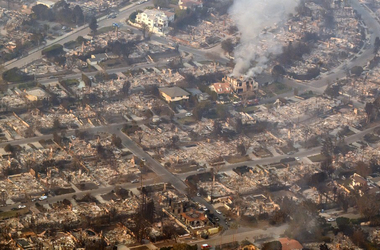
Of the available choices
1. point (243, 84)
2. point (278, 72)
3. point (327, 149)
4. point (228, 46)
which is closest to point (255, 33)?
point (228, 46)

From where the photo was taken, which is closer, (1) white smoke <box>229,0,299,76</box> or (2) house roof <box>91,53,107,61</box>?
(1) white smoke <box>229,0,299,76</box>

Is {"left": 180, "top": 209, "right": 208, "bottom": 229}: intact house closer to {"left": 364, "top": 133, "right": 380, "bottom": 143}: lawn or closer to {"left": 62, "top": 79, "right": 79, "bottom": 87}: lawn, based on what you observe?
{"left": 364, "top": 133, "right": 380, "bottom": 143}: lawn

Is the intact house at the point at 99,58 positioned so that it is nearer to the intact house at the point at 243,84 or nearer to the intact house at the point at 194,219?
the intact house at the point at 243,84

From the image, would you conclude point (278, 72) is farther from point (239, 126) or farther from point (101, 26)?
point (101, 26)

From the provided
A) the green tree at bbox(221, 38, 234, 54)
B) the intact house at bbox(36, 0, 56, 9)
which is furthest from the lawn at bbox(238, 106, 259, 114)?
the intact house at bbox(36, 0, 56, 9)

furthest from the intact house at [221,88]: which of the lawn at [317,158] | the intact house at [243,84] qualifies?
the lawn at [317,158]

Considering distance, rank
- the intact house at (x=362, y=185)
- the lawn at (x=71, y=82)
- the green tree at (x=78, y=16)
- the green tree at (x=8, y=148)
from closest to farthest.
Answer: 1. the intact house at (x=362, y=185)
2. the green tree at (x=8, y=148)
3. the lawn at (x=71, y=82)
4. the green tree at (x=78, y=16)
